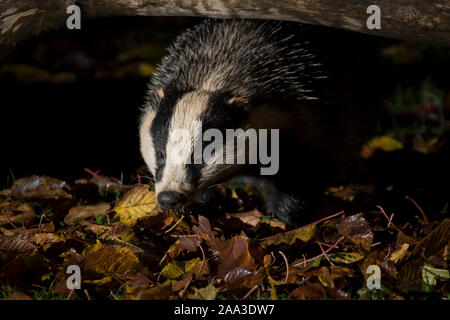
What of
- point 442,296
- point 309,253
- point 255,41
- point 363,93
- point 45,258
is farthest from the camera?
point 363,93

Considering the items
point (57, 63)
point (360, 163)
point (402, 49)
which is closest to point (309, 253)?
point (360, 163)

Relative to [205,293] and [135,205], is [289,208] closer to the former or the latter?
[135,205]

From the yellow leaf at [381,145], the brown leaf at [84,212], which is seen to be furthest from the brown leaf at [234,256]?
the yellow leaf at [381,145]

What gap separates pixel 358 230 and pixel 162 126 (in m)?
1.32

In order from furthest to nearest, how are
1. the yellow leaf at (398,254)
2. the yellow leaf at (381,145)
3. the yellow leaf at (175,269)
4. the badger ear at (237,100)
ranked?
the yellow leaf at (381,145)
the badger ear at (237,100)
the yellow leaf at (398,254)
the yellow leaf at (175,269)

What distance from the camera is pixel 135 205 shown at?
11.7 feet

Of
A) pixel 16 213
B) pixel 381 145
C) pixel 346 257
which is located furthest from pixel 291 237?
pixel 381 145

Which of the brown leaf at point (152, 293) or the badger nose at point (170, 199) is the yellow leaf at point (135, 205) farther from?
the brown leaf at point (152, 293)

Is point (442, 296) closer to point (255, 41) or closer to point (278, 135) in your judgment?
point (278, 135)

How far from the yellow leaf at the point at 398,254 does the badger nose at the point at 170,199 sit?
3.99 feet

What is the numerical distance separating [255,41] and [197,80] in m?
0.56

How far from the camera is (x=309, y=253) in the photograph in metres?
3.09

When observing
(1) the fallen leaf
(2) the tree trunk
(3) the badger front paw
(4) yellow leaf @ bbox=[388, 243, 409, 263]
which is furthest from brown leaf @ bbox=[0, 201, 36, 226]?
(4) yellow leaf @ bbox=[388, 243, 409, 263]

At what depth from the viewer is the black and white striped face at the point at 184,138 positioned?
323cm
